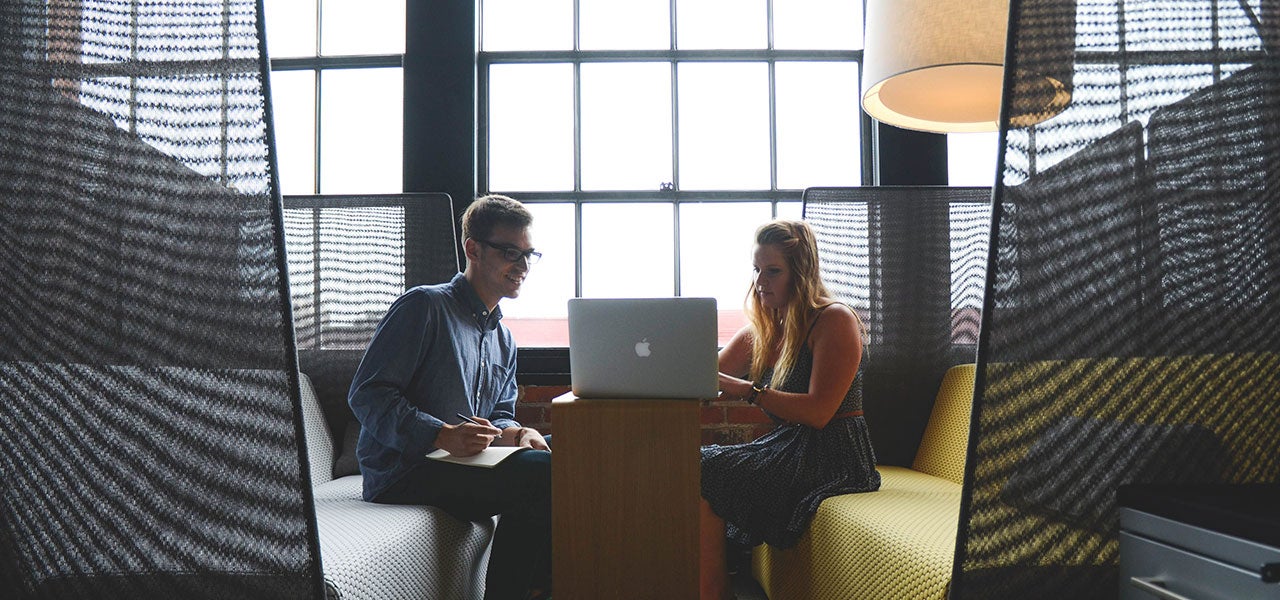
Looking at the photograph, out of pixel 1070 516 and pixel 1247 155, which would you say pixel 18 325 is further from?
pixel 1247 155

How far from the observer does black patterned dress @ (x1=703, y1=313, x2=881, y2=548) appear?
2148 mm

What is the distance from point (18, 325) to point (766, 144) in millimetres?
2558

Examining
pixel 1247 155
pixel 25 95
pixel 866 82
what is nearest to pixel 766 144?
pixel 866 82

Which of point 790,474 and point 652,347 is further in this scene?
point 790,474

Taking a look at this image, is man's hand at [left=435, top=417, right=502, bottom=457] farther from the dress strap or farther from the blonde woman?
the dress strap

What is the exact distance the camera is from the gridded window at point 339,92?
319 cm

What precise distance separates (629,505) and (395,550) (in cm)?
50

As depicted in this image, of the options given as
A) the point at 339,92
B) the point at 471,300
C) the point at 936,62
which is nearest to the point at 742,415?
the point at 471,300

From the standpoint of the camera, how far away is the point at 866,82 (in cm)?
207

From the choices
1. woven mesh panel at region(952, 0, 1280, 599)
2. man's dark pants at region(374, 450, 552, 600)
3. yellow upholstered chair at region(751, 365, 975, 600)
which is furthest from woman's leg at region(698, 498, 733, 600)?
woven mesh panel at region(952, 0, 1280, 599)

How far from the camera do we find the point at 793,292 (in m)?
2.41

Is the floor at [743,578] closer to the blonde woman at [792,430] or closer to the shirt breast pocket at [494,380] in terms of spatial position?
the blonde woman at [792,430]

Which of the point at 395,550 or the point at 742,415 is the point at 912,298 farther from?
the point at 395,550

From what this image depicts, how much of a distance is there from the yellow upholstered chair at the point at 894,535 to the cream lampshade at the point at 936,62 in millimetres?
729
